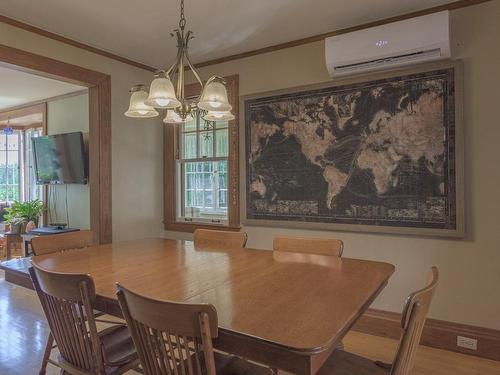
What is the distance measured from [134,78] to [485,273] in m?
3.61

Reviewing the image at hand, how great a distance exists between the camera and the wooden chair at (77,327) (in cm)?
136

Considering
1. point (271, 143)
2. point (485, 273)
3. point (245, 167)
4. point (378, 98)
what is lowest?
point (485, 273)

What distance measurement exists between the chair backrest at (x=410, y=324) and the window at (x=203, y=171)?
2.55m

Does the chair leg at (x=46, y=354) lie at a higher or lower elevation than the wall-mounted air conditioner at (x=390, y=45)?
lower

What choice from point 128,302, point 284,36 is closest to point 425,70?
point 284,36

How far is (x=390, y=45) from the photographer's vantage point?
8.49ft

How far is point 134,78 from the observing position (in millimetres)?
3699

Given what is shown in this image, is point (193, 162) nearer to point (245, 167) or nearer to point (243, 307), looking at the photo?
point (245, 167)

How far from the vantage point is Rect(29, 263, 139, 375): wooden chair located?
1.36 m

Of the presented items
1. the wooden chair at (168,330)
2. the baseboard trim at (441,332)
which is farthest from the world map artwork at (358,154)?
the wooden chair at (168,330)

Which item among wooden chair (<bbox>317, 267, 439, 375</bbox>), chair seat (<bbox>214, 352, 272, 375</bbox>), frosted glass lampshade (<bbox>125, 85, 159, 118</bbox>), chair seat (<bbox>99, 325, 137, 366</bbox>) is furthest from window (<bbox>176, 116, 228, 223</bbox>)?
wooden chair (<bbox>317, 267, 439, 375</bbox>)

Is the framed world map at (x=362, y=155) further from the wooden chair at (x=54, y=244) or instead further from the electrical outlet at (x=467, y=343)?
the wooden chair at (x=54, y=244)

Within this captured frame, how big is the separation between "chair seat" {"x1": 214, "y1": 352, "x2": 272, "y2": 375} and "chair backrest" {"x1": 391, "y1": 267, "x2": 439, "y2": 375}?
0.53 metres

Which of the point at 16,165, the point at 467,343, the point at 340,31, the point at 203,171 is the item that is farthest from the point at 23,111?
the point at 467,343
